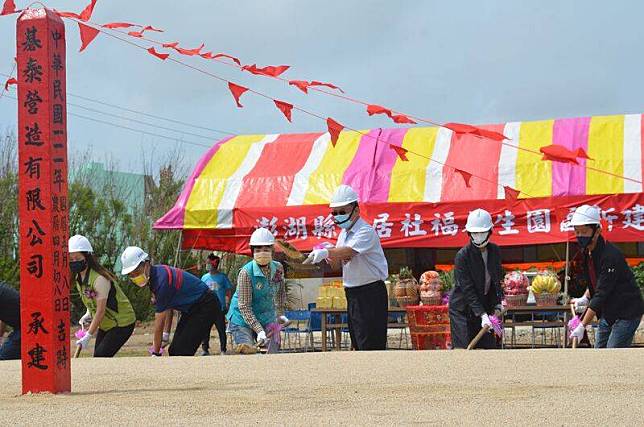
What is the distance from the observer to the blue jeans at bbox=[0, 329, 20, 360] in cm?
1005

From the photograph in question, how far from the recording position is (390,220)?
1612 cm

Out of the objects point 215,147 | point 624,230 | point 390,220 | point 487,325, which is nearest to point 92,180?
point 215,147

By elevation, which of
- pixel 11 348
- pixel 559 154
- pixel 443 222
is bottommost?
pixel 11 348

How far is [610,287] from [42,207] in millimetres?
4718

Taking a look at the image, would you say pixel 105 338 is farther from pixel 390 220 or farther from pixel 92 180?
pixel 92 180

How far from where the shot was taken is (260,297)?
32.9 feet

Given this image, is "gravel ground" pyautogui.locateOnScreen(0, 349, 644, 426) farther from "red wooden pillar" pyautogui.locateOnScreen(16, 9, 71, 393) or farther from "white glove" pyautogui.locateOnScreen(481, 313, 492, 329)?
"white glove" pyautogui.locateOnScreen(481, 313, 492, 329)

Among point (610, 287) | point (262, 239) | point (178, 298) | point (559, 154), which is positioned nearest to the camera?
point (610, 287)

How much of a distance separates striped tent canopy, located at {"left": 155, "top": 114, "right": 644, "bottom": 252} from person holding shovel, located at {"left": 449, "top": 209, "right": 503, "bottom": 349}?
569cm

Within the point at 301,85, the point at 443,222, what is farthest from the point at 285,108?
the point at 443,222

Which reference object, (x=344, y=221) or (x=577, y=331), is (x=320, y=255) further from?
(x=577, y=331)

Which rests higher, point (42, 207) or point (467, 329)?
point (42, 207)

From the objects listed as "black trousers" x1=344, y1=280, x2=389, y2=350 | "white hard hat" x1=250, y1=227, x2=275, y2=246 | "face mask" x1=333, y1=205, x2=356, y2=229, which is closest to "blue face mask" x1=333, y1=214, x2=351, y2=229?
"face mask" x1=333, y1=205, x2=356, y2=229

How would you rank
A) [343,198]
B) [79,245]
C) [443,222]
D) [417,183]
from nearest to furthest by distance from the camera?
[343,198]
[79,245]
[443,222]
[417,183]
